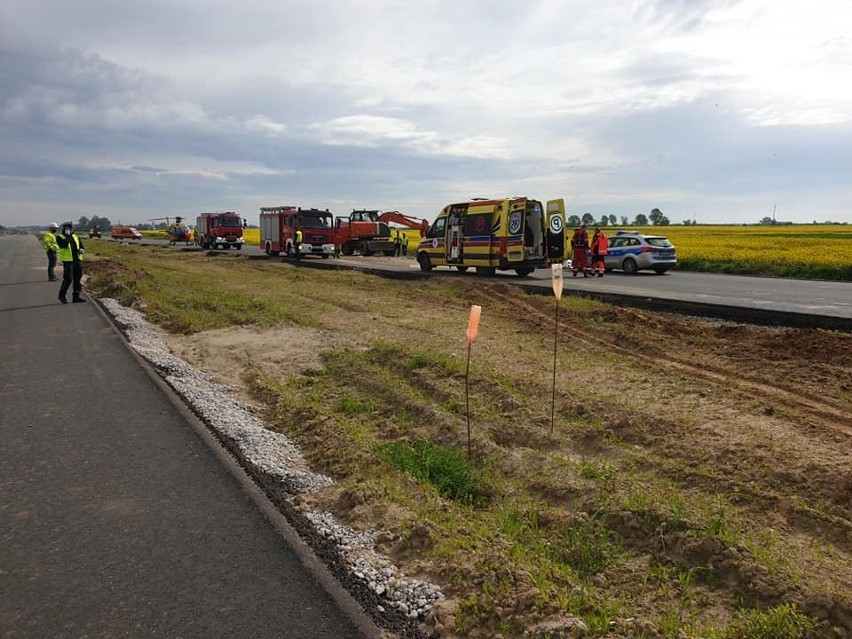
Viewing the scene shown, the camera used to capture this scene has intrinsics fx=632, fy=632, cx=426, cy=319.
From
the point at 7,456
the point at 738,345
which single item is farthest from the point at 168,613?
the point at 738,345

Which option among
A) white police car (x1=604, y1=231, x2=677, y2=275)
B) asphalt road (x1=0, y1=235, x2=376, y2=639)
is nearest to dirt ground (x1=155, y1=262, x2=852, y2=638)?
asphalt road (x1=0, y1=235, x2=376, y2=639)

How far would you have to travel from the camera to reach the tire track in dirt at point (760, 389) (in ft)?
20.0

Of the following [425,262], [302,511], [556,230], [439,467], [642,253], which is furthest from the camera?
[425,262]

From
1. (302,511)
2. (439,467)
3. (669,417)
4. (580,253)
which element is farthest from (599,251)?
(302,511)

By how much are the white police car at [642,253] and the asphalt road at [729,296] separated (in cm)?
79

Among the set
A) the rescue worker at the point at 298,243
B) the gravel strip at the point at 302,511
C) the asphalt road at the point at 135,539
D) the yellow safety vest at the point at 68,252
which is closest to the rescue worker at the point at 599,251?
the rescue worker at the point at 298,243

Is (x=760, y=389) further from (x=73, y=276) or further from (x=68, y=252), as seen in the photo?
(x=73, y=276)

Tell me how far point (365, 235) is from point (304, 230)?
4590 millimetres

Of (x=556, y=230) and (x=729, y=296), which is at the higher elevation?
(x=556, y=230)

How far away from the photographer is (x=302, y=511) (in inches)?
177

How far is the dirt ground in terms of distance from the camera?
143 inches

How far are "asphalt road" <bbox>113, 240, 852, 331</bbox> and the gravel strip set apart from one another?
900 cm

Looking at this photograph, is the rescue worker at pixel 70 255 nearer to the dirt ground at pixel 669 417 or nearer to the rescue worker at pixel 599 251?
the dirt ground at pixel 669 417

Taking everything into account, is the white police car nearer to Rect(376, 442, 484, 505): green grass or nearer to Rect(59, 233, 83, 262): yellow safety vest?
Rect(59, 233, 83, 262): yellow safety vest
